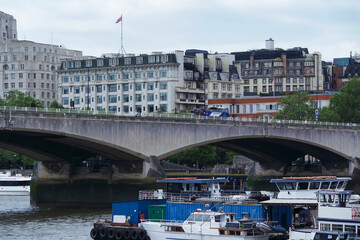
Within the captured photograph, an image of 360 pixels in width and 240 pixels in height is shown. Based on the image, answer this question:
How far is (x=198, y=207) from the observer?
63.8 meters

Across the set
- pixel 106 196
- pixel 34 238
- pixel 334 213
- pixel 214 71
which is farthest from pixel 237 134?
pixel 214 71

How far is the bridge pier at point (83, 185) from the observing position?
101625 millimetres

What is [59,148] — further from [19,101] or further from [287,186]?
[19,101]

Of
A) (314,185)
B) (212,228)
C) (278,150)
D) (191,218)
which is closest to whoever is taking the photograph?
(212,228)

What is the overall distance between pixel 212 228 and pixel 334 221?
810cm

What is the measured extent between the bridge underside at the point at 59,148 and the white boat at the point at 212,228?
36.5 metres

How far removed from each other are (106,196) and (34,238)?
33.8 metres

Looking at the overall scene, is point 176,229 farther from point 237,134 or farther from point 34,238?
point 237,134

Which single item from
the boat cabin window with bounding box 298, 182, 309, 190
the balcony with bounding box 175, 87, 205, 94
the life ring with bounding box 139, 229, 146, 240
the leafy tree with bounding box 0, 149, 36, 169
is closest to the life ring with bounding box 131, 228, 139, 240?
the life ring with bounding box 139, 229, 146, 240

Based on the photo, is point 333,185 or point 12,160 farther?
point 12,160

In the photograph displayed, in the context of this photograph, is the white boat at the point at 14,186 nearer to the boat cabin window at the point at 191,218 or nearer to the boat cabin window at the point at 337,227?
the boat cabin window at the point at 191,218

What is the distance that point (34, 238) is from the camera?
70.5 meters

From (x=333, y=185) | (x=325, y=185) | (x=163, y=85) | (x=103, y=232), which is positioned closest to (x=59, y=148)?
(x=103, y=232)

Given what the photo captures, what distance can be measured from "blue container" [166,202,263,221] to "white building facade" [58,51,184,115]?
327ft
